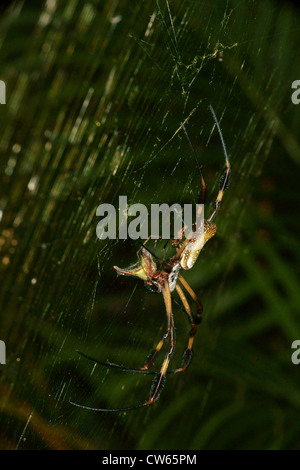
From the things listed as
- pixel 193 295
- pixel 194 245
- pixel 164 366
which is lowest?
pixel 164 366

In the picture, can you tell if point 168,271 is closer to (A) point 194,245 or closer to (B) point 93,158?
(A) point 194,245

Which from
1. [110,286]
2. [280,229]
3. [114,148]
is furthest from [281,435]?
[114,148]

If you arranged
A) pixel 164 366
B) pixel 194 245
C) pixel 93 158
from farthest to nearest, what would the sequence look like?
pixel 164 366 → pixel 194 245 → pixel 93 158

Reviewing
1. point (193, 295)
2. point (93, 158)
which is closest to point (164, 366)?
point (193, 295)

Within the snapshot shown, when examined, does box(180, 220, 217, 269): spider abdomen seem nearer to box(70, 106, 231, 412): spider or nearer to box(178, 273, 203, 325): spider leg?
box(70, 106, 231, 412): spider

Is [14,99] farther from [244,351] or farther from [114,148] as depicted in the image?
[244,351]

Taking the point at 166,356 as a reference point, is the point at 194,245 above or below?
above

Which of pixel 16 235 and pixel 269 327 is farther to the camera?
pixel 269 327

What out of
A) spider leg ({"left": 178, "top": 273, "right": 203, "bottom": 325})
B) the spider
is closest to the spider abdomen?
the spider

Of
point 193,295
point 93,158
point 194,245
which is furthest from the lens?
point 193,295

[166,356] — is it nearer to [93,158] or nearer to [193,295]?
[193,295]

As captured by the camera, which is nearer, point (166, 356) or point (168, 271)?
point (168, 271)
